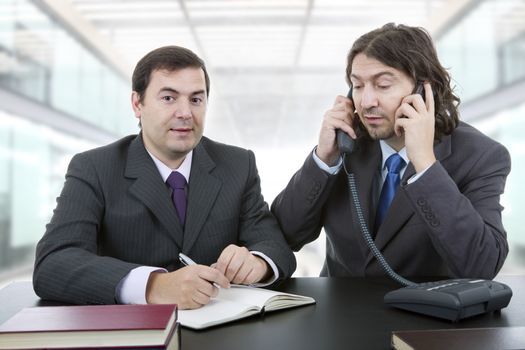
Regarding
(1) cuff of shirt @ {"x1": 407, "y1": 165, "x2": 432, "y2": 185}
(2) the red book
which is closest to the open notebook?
(2) the red book

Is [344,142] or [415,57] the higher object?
[415,57]

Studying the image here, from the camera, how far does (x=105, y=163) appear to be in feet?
5.32

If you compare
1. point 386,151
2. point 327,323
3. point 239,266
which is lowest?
point 327,323

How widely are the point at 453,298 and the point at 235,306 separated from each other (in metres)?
0.44

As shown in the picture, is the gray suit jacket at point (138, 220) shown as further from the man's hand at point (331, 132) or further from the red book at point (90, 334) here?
the red book at point (90, 334)

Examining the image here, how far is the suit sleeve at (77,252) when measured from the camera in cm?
123

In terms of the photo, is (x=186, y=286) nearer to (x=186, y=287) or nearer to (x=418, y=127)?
(x=186, y=287)

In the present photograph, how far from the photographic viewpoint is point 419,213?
1.44 metres

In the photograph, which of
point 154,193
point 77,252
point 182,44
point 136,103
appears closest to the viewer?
point 77,252

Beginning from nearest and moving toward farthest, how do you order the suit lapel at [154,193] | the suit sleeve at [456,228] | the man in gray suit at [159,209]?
the man in gray suit at [159,209]
the suit sleeve at [456,228]
the suit lapel at [154,193]

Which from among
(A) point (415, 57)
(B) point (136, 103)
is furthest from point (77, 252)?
(A) point (415, 57)

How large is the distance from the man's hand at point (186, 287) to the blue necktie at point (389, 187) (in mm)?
751

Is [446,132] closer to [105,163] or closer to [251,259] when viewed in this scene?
[251,259]

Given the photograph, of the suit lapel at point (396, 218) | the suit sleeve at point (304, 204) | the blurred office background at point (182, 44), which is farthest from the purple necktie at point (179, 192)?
the blurred office background at point (182, 44)
